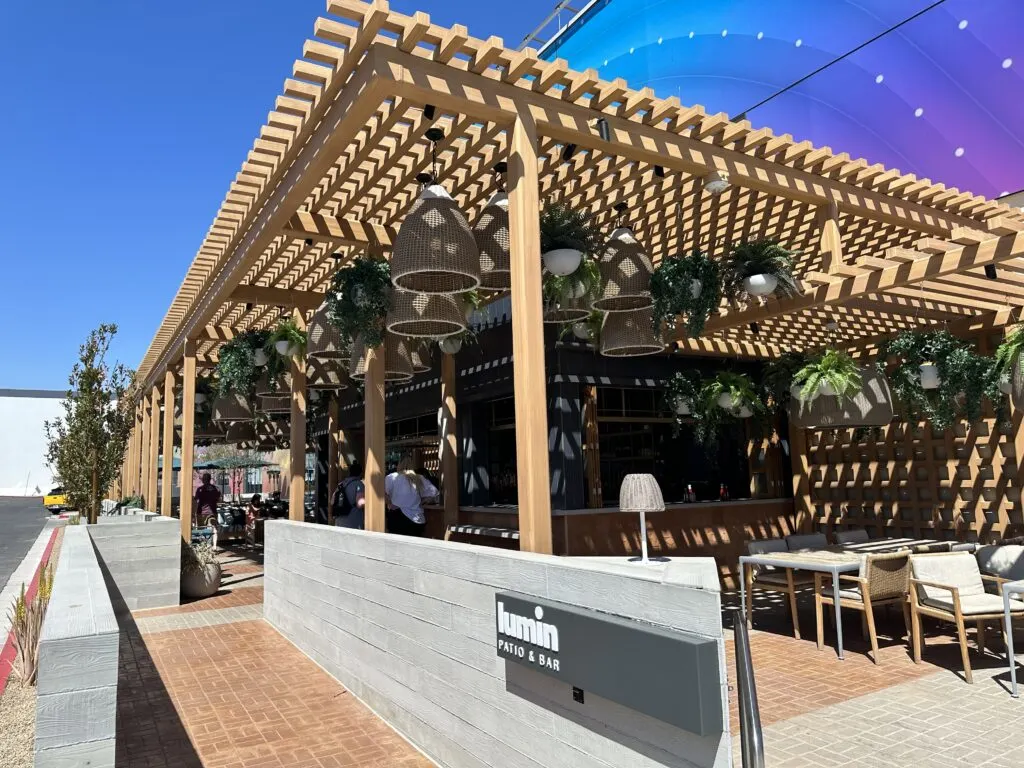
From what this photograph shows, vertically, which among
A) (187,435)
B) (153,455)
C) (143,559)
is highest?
(187,435)

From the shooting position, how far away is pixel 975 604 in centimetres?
488

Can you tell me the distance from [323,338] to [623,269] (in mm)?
Answer: 2588

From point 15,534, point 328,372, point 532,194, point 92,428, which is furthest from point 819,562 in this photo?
point 15,534

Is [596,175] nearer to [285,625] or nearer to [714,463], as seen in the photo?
[285,625]

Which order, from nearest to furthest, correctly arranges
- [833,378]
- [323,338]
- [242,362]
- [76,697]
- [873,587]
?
[76,697]
[873,587]
[323,338]
[833,378]
[242,362]

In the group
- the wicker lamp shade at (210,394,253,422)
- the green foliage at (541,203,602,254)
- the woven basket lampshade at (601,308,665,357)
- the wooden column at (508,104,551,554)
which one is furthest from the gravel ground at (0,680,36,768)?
the wicker lamp shade at (210,394,253,422)

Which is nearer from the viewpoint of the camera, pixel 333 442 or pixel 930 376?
pixel 930 376

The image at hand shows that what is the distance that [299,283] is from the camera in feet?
25.6

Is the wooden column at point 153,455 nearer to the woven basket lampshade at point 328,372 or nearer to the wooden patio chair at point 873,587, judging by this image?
the woven basket lampshade at point 328,372

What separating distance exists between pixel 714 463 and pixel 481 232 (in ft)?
21.8

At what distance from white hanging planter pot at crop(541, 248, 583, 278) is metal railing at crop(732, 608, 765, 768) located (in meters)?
3.09

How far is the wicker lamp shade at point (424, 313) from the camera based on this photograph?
15.1ft

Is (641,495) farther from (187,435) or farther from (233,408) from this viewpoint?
(187,435)

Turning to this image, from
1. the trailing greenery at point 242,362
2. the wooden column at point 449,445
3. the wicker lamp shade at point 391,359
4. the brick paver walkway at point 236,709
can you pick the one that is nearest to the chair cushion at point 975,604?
the brick paver walkway at point 236,709
